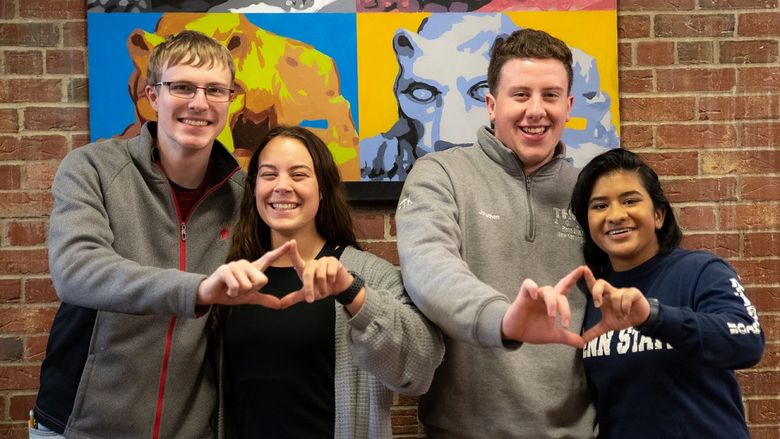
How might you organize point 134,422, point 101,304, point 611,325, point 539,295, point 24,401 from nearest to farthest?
point 539,295 → point 611,325 → point 101,304 → point 134,422 → point 24,401

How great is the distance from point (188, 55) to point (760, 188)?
1913mm

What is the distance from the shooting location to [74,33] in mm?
2449

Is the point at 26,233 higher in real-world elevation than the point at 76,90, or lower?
lower

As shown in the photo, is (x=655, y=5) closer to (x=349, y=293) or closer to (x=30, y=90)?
(x=349, y=293)

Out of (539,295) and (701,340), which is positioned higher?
(539,295)

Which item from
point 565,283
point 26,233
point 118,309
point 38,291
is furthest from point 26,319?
point 565,283

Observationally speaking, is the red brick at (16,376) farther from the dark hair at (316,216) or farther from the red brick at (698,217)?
the red brick at (698,217)

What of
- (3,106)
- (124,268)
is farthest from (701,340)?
(3,106)

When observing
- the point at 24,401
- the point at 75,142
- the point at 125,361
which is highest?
the point at 75,142

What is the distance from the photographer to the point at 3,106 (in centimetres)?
244

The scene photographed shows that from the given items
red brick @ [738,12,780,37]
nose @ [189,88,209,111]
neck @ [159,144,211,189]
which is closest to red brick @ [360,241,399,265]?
neck @ [159,144,211,189]

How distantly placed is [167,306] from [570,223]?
3.21ft

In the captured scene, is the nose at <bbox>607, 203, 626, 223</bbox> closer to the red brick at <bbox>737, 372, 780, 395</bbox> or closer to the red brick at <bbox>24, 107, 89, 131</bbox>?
→ the red brick at <bbox>737, 372, 780, 395</bbox>

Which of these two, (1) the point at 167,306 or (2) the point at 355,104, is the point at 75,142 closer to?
(2) the point at 355,104
